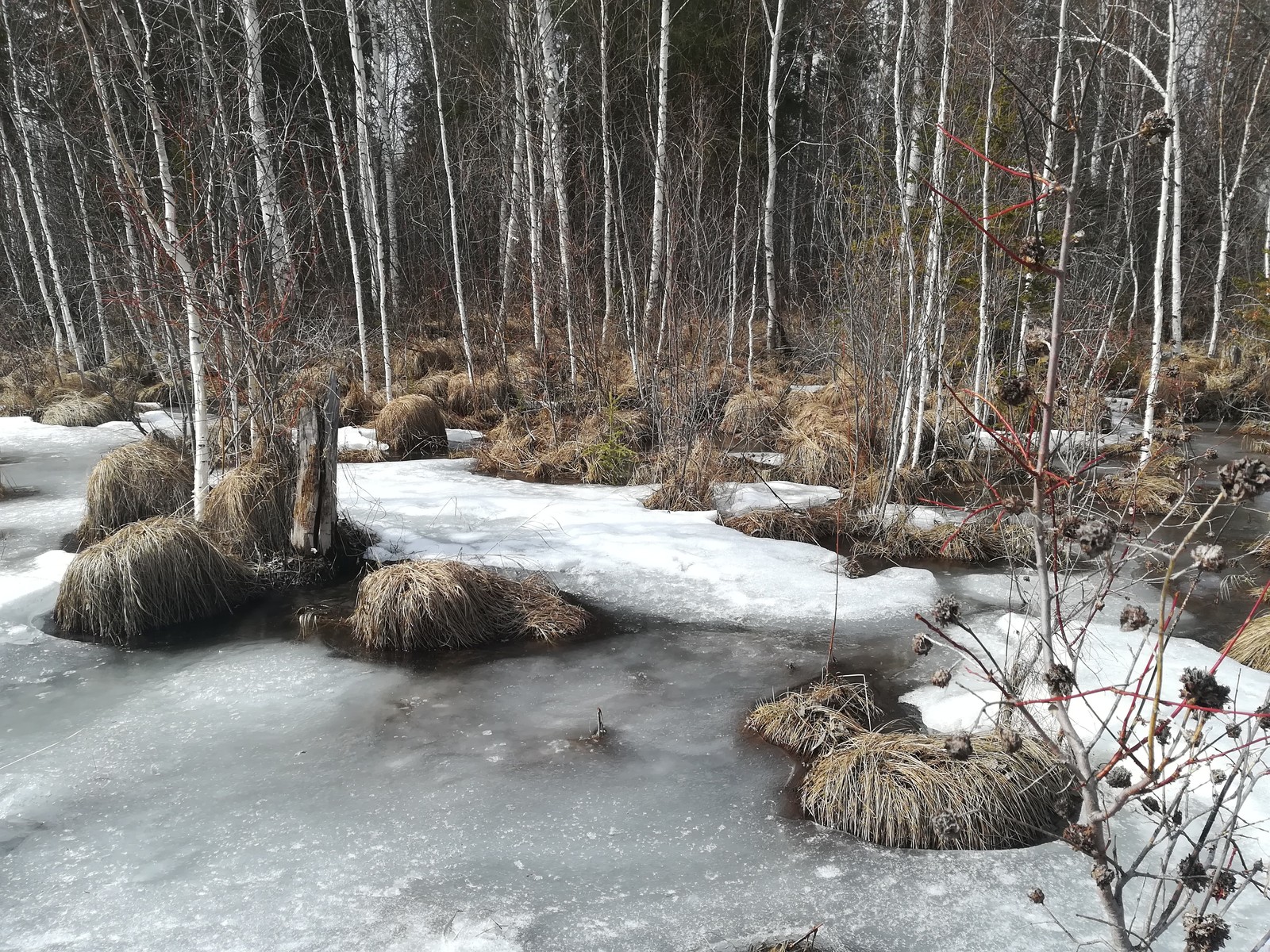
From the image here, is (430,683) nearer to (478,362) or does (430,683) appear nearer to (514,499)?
(514,499)

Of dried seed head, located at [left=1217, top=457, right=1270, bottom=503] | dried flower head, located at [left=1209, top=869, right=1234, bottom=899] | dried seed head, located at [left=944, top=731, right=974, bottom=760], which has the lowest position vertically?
dried flower head, located at [left=1209, top=869, right=1234, bottom=899]

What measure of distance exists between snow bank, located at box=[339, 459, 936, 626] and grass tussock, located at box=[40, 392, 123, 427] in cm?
700

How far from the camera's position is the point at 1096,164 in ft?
67.5

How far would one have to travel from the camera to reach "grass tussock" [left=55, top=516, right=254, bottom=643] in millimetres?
5410

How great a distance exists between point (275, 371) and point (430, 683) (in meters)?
3.49

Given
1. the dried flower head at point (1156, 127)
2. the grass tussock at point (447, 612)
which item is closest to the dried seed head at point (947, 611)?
the dried flower head at point (1156, 127)

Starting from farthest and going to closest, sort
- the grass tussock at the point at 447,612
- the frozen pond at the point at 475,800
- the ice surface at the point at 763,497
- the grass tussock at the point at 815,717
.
A: the ice surface at the point at 763,497, the grass tussock at the point at 447,612, the grass tussock at the point at 815,717, the frozen pond at the point at 475,800

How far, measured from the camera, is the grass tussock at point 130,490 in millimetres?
6973

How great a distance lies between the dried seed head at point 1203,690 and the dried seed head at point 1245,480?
30 centimetres

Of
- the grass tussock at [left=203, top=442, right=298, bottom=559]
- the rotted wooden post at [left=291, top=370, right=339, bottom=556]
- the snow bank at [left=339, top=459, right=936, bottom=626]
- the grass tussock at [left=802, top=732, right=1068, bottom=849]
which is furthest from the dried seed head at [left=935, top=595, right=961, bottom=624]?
the grass tussock at [left=203, top=442, right=298, bottom=559]

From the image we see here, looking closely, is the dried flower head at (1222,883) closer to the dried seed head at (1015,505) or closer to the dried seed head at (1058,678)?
the dried seed head at (1058,678)

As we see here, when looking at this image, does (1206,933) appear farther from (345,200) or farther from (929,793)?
(345,200)

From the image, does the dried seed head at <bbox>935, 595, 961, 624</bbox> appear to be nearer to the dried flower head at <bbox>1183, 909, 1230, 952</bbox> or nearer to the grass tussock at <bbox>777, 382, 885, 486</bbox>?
the dried flower head at <bbox>1183, 909, 1230, 952</bbox>

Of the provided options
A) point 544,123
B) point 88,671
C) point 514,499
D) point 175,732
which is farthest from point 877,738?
point 544,123
